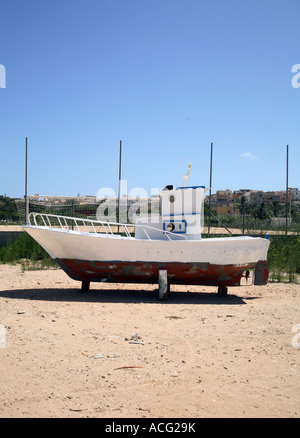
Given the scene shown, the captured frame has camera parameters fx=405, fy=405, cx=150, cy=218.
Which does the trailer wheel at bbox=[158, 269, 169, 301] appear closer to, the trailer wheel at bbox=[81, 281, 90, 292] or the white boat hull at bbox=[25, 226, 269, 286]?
the white boat hull at bbox=[25, 226, 269, 286]

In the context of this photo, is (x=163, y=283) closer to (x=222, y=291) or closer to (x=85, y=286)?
(x=222, y=291)

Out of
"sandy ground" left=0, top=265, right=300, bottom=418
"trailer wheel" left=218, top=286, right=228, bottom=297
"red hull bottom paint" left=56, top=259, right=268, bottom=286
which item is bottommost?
"trailer wheel" left=218, top=286, right=228, bottom=297

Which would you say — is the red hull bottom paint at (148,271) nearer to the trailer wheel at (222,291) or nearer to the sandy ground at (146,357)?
the trailer wheel at (222,291)

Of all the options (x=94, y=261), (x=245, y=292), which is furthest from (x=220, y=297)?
(x=94, y=261)

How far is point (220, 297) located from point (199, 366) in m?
5.05

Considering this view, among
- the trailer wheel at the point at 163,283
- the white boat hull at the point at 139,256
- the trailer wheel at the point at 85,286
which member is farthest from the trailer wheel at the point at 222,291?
the trailer wheel at the point at 85,286

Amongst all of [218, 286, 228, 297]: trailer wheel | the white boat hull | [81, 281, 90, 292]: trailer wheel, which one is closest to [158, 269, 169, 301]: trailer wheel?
the white boat hull

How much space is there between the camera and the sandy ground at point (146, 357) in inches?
144

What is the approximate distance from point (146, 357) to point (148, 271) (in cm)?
403

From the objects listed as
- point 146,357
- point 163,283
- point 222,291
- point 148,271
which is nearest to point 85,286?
point 148,271

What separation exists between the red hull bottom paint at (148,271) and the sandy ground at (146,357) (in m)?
0.53

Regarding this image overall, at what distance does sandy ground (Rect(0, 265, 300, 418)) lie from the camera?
144 inches

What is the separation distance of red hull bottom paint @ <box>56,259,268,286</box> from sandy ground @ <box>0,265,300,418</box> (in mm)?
530

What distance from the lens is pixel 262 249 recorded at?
9.45 metres
